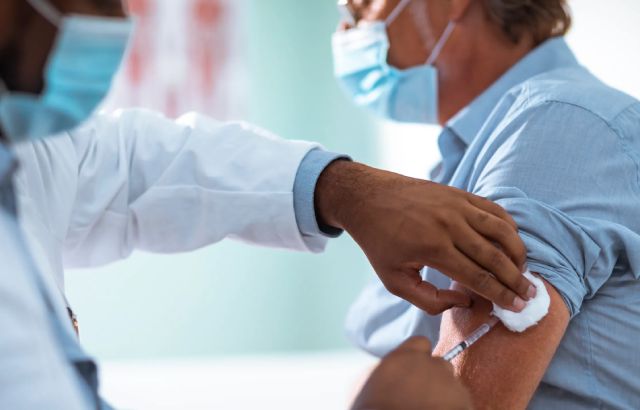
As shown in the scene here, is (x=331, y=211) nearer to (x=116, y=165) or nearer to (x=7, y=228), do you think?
(x=116, y=165)

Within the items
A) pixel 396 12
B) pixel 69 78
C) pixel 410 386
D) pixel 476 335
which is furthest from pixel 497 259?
pixel 396 12

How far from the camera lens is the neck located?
5.50 ft

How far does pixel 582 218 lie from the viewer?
1.14 metres

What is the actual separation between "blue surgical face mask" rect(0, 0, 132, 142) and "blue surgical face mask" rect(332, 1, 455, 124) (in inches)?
35.9

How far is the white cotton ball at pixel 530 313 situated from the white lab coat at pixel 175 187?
0.40 metres

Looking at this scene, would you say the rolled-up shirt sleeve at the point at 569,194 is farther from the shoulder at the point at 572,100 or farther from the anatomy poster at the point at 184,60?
the anatomy poster at the point at 184,60

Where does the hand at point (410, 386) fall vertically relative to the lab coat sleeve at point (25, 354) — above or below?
below

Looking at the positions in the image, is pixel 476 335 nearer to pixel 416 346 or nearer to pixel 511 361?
pixel 511 361

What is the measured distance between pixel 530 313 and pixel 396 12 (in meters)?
0.92

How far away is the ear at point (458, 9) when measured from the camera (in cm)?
169

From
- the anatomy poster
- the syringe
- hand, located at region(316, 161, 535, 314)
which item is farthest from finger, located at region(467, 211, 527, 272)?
the anatomy poster

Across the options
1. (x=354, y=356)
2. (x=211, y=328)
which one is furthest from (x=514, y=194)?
(x=211, y=328)

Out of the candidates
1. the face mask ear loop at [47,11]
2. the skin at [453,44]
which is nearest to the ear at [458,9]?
the skin at [453,44]

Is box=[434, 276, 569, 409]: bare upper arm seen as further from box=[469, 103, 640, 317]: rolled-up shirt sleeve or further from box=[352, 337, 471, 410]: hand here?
box=[352, 337, 471, 410]: hand
